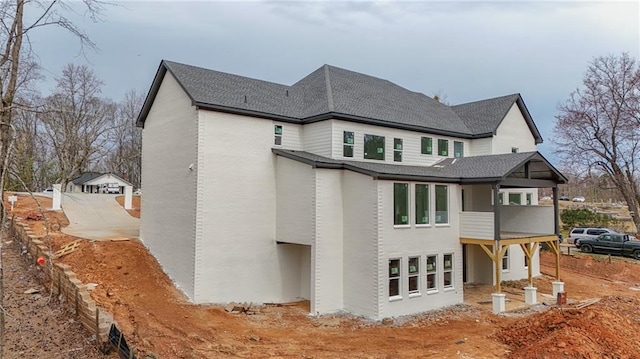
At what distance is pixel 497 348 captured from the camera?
1170cm

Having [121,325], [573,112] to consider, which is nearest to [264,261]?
[121,325]

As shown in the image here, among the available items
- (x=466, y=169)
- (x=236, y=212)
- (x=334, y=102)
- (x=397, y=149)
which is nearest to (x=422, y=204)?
(x=466, y=169)

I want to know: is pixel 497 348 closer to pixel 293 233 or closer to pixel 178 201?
pixel 293 233

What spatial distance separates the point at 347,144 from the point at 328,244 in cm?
461

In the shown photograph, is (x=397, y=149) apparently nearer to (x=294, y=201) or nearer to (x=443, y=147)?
(x=443, y=147)

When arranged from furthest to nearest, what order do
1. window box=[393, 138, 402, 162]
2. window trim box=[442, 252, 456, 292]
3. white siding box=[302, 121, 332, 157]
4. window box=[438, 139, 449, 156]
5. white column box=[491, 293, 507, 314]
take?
1. window box=[438, 139, 449, 156]
2. window box=[393, 138, 402, 162]
3. white siding box=[302, 121, 332, 157]
4. window trim box=[442, 252, 456, 292]
5. white column box=[491, 293, 507, 314]

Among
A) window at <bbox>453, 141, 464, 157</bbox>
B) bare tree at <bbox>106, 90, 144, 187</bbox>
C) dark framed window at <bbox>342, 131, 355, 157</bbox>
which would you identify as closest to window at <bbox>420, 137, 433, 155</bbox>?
window at <bbox>453, 141, 464, 157</bbox>

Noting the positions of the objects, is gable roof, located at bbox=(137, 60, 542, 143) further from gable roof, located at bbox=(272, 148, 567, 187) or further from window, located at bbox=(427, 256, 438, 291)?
window, located at bbox=(427, 256, 438, 291)

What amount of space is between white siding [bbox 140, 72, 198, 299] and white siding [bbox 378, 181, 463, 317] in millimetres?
7064

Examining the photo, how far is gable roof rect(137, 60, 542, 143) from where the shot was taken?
16.8 metres

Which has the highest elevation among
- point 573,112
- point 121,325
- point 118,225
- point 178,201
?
point 573,112

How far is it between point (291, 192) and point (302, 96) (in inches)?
231

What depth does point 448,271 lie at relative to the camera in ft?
54.8

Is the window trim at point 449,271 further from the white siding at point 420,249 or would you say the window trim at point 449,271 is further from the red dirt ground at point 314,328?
the red dirt ground at point 314,328
